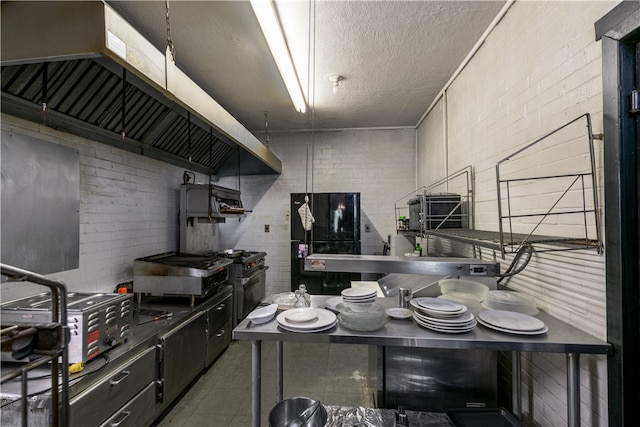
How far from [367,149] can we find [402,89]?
4.56 feet

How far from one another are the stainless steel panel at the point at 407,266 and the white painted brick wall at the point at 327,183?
292cm

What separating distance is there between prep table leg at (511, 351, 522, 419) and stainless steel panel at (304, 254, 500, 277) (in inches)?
31.9

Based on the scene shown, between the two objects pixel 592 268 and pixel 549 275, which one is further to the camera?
pixel 549 275

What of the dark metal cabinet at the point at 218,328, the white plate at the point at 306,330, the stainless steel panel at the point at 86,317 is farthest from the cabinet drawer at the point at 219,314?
the white plate at the point at 306,330

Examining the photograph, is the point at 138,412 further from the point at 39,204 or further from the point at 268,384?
the point at 39,204

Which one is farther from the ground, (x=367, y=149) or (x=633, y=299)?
(x=367, y=149)

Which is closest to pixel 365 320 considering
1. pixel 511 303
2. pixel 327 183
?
pixel 511 303

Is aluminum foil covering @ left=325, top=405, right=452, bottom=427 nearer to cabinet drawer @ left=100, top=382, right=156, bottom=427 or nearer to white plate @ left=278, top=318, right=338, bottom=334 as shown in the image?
white plate @ left=278, top=318, right=338, bottom=334

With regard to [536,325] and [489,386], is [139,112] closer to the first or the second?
[536,325]

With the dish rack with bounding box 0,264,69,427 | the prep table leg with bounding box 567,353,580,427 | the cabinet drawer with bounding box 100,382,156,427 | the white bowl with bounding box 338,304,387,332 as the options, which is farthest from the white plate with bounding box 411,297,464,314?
the cabinet drawer with bounding box 100,382,156,427

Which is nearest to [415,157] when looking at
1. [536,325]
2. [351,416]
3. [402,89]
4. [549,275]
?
[402,89]

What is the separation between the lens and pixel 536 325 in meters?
1.26

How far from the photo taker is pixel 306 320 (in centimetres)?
138

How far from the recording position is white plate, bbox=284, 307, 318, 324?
1377 millimetres
